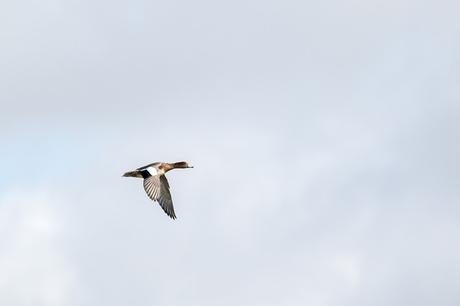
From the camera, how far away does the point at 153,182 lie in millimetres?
62812

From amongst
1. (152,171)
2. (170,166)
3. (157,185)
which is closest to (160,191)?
(157,185)

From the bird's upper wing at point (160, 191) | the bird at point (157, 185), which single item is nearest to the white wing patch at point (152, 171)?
the bird at point (157, 185)

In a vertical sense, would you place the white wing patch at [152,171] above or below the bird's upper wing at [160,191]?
above

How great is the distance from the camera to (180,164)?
66.9m

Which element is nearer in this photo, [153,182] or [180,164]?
[153,182]

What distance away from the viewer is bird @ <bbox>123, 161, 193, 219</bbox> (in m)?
61.9

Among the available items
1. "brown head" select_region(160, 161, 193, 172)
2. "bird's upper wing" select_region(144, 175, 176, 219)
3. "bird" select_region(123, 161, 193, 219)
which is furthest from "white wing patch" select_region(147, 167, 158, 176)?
"brown head" select_region(160, 161, 193, 172)

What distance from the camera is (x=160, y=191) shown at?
205ft

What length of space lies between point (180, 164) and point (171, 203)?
461cm

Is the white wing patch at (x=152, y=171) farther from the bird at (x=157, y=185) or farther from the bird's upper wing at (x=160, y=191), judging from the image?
the bird's upper wing at (x=160, y=191)

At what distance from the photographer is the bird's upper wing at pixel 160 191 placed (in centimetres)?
6184

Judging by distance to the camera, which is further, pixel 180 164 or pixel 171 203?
pixel 180 164

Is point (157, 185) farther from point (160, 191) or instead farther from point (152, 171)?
point (152, 171)

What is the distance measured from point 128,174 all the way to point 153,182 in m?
1.78
